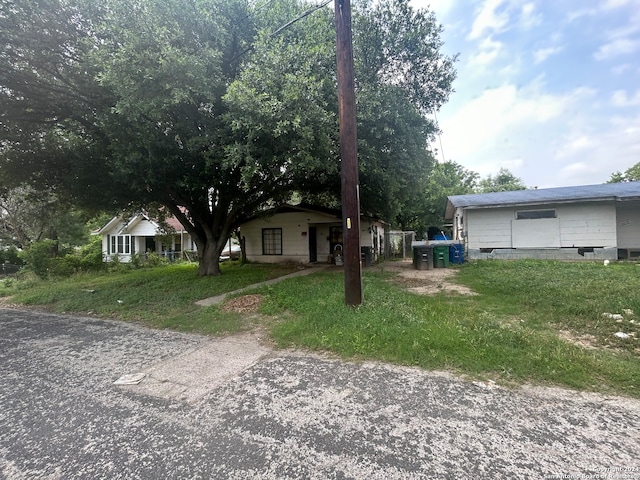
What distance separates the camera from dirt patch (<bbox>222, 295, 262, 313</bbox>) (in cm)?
616

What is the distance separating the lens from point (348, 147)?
512 centimetres

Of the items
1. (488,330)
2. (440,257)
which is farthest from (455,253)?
(488,330)

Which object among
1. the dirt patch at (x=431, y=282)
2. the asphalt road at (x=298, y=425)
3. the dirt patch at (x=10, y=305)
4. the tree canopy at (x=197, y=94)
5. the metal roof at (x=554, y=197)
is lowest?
the dirt patch at (x=10, y=305)

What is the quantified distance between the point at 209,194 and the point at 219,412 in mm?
9847

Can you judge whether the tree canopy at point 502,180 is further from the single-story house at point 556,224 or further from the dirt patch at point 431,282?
the dirt patch at point 431,282

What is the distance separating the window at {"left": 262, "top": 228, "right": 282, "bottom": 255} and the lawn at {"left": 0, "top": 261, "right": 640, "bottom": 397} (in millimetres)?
7497

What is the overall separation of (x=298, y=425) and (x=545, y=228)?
48.1 ft

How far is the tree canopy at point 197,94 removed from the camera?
5.90 m

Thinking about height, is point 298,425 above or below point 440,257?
below

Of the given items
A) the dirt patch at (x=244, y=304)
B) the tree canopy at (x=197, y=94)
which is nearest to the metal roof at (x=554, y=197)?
the tree canopy at (x=197, y=94)

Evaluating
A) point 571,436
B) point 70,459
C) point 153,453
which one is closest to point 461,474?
point 571,436

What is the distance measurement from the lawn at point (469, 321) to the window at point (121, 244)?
16490mm

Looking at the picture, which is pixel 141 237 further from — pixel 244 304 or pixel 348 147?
pixel 348 147

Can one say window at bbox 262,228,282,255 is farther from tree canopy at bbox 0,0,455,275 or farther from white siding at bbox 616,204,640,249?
white siding at bbox 616,204,640,249
